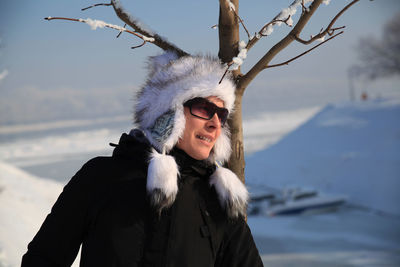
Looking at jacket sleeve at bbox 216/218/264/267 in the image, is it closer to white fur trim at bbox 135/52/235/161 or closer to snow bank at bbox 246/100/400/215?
white fur trim at bbox 135/52/235/161

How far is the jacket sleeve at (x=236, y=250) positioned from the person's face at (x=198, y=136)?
1.04 ft

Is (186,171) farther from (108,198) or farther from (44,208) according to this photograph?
(44,208)

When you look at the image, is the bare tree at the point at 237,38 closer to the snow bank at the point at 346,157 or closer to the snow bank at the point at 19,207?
the snow bank at the point at 19,207

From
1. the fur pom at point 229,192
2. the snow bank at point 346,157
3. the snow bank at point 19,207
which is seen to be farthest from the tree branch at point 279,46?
the snow bank at point 346,157

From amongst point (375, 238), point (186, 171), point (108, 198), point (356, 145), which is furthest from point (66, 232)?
point (356, 145)

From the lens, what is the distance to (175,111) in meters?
1.82

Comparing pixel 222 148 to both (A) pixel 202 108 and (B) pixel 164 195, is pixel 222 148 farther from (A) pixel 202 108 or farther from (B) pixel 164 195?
(B) pixel 164 195

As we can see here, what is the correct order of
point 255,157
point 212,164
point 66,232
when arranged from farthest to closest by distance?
1. point 255,157
2. point 212,164
3. point 66,232

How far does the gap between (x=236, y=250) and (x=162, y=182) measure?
0.44m

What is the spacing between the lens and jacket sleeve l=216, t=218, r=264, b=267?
1.83 meters

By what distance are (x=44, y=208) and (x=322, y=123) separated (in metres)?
12.6

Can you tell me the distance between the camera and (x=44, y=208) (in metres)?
7.84

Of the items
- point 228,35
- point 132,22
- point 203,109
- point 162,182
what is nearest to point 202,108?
point 203,109

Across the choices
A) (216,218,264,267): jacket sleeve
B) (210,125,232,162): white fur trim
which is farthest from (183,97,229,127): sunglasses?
(216,218,264,267): jacket sleeve
